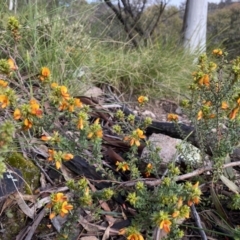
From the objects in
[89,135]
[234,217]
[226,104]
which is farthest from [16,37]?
[234,217]

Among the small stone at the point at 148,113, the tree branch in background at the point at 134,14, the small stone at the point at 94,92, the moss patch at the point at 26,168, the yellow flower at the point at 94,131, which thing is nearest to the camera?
the yellow flower at the point at 94,131

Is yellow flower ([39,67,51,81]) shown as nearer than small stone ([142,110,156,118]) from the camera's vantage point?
Yes

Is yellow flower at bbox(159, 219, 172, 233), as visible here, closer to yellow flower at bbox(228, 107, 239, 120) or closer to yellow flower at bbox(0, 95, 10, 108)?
yellow flower at bbox(228, 107, 239, 120)

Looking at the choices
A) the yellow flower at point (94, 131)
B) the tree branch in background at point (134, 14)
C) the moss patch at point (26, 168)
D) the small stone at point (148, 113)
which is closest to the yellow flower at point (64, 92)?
the yellow flower at point (94, 131)

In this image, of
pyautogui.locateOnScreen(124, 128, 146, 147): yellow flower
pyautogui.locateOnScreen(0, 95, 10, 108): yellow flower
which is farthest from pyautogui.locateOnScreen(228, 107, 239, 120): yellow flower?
pyautogui.locateOnScreen(0, 95, 10, 108): yellow flower

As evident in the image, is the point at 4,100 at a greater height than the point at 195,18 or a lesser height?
lesser

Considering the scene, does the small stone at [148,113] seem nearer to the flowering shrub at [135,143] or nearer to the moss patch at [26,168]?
the flowering shrub at [135,143]

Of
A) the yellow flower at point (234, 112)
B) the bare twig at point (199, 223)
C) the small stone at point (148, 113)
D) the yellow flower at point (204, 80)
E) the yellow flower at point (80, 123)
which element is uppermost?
the yellow flower at point (204, 80)

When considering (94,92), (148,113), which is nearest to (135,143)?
(94,92)

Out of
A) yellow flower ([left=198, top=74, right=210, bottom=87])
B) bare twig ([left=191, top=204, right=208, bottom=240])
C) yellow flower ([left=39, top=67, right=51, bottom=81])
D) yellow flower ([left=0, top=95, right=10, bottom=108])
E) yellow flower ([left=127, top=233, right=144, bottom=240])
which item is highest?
yellow flower ([left=39, top=67, right=51, bottom=81])

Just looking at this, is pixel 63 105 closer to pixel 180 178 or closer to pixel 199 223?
pixel 180 178

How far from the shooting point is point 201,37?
14.7 feet

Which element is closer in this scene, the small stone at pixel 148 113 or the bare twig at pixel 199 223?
the bare twig at pixel 199 223

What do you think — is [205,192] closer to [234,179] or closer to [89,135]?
[234,179]
